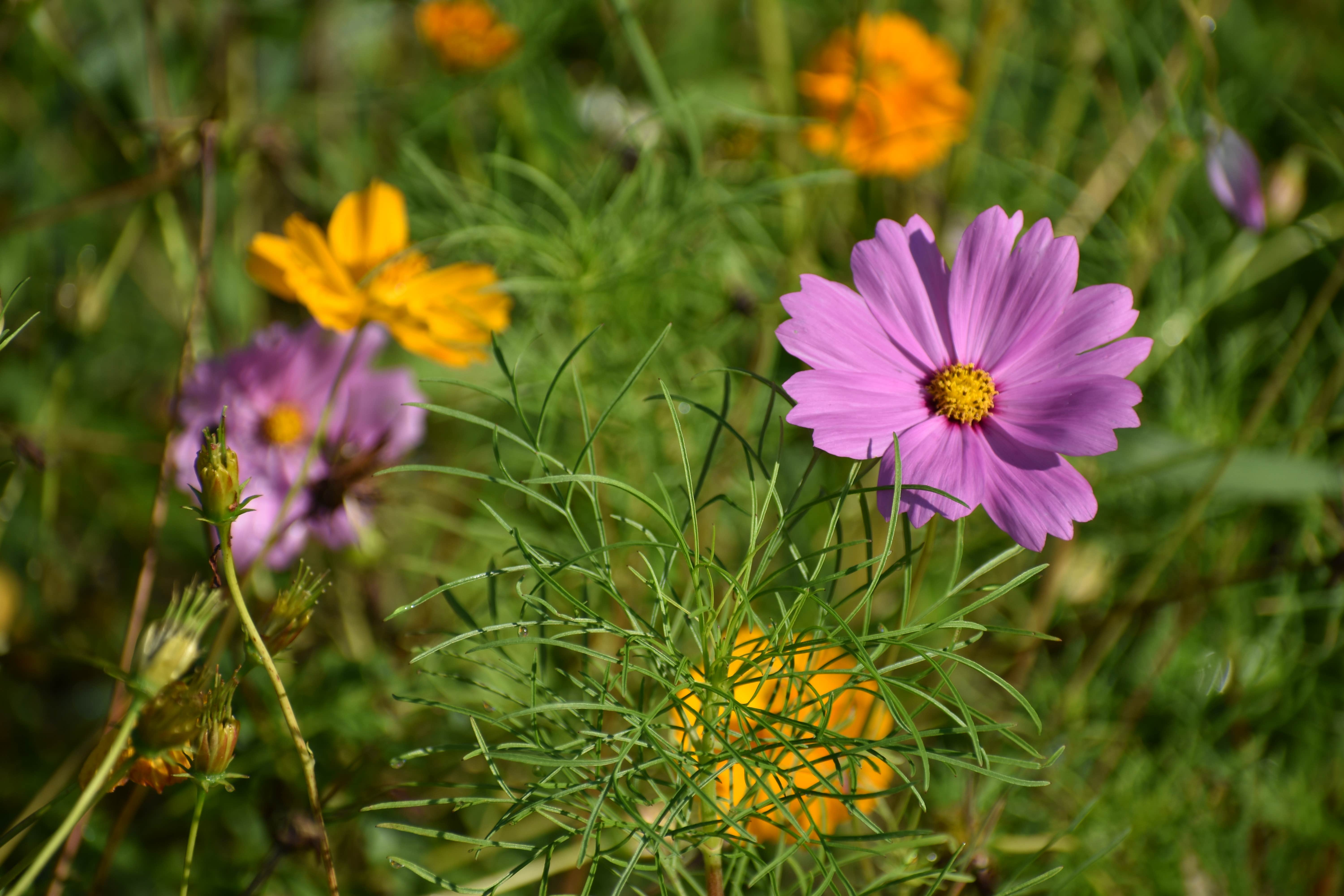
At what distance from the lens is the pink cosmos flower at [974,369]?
17.7 inches

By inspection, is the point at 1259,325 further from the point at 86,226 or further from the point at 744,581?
the point at 86,226

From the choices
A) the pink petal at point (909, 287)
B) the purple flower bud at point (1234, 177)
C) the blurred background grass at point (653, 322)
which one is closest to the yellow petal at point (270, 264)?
the blurred background grass at point (653, 322)

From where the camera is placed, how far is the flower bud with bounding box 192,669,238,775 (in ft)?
1.42

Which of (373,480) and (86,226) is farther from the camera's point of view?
(86,226)

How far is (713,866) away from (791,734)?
0.09 meters

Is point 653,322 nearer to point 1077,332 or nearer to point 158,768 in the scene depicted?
point 1077,332

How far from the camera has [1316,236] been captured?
0.76 meters

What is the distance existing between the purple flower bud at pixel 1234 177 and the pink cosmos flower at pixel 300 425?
Result: 683 millimetres

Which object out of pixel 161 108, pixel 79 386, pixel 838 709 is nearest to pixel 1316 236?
pixel 838 709

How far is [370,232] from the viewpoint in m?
A: 0.70

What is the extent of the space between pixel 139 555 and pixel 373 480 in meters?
0.35

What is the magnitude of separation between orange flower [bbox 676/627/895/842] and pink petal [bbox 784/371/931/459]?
0.32 feet

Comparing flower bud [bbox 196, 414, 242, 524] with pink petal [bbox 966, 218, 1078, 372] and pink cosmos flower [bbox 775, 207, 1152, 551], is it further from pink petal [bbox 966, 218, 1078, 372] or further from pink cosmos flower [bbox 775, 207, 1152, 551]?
pink petal [bbox 966, 218, 1078, 372]

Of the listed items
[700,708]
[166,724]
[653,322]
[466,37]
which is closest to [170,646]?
[166,724]
